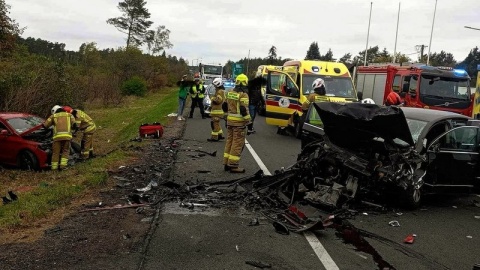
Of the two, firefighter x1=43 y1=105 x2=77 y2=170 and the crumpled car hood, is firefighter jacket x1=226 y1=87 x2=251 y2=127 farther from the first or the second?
firefighter x1=43 y1=105 x2=77 y2=170

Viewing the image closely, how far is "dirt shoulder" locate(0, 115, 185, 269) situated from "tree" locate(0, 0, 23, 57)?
1685 cm

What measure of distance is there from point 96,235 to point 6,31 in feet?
66.0

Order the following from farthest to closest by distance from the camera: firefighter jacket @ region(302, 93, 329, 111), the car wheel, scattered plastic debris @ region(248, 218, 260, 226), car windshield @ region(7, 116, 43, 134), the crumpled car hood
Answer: firefighter jacket @ region(302, 93, 329, 111) < car windshield @ region(7, 116, 43, 134) < the car wheel < the crumpled car hood < scattered plastic debris @ region(248, 218, 260, 226)

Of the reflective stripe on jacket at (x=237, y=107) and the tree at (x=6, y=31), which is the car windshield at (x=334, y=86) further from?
the tree at (x=6, y=31)

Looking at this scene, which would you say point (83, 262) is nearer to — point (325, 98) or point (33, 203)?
point (33, 203)

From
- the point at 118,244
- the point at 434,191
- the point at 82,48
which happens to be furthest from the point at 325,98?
the point at 82,48

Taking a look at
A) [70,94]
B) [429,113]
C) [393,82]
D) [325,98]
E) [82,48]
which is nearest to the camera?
[429,113]

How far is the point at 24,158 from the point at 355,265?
8646mm

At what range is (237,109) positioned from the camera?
862cm

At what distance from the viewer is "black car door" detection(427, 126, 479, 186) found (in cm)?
705

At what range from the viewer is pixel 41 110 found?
→ 739 inches

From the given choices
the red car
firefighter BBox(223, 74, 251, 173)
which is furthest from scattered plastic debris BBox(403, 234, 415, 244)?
the red car

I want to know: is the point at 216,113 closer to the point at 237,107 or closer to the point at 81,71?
the point at 237,107

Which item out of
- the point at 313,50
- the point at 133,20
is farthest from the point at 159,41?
the point at 313,50
